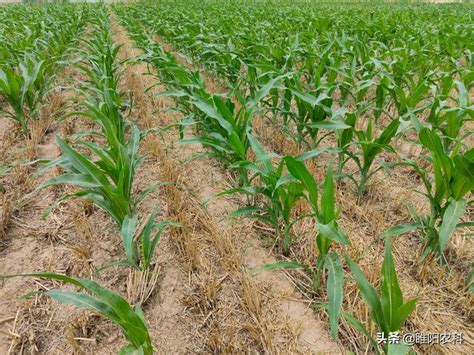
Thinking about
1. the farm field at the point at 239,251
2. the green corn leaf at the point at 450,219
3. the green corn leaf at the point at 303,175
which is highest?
the green corn leaf at the point at 303,175

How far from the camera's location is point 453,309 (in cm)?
141

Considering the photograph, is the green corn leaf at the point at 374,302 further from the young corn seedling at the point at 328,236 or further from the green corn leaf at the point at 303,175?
the green corn leaf at the point at 303,175

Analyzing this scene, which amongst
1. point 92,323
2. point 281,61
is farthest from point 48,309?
point 281,61

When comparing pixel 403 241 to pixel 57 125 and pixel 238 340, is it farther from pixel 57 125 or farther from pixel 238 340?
pixel 57 125

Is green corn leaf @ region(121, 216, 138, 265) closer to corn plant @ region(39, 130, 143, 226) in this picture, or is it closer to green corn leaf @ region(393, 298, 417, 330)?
corn plant @ region(39, 130, 143, 226)

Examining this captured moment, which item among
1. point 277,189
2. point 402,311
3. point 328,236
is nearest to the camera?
point 402,311

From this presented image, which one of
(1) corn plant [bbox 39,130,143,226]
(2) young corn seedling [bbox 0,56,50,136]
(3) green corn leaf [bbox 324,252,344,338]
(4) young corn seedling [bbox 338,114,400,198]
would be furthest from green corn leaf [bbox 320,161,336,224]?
(2) young corn seedling [bbox 0,56,50,136]

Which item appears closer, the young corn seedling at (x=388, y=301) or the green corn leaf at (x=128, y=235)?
the young corn seedling at (x=388, y=301)

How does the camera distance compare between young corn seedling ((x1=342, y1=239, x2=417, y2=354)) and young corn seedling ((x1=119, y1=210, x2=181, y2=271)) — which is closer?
young corn seedling ((x1=342, y1=239, x2=417, y2=354))

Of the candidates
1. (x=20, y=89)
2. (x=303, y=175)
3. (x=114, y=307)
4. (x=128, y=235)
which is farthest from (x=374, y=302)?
(x=20, y=89)

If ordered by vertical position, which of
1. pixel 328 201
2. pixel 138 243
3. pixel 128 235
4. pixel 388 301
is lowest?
pixel 138 243

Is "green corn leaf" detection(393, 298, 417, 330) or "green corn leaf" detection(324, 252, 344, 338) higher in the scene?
"green corn leaf" detection(393, 298, 417, 330)

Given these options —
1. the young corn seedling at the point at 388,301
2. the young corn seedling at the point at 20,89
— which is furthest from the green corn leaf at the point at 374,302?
the young corn seedling at the point at 20,89

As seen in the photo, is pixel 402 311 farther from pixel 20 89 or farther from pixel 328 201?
pixel 20 89
